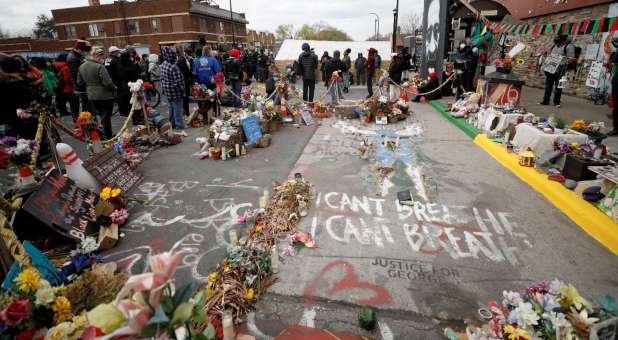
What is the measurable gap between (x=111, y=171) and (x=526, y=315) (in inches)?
210

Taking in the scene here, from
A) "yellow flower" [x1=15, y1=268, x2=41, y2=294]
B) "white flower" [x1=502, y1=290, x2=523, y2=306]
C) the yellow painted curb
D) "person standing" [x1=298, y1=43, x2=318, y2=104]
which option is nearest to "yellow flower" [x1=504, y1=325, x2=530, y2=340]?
"white flower" [x1=502, y1=290, x2=523, y2=306]

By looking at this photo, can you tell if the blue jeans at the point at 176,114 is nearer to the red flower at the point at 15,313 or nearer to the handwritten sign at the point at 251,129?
the handwritten sign at the point at 251,129

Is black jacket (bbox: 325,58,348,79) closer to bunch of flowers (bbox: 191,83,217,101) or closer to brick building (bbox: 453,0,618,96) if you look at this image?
brick building (bbox: 453,0,618,96)

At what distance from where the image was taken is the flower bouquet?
4.10 m

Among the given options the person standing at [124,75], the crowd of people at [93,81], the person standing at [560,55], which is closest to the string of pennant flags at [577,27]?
the person standing at [560,55]

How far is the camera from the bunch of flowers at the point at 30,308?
1835 mm

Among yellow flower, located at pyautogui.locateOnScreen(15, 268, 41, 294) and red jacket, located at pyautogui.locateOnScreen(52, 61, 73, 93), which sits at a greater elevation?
red jacket, located at pyautogui.locateOnScreen(52, 61, 73, 93)

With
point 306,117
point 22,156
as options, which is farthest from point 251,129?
point 22,156

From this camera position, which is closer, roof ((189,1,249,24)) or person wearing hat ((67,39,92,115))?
person wearing hat ((67,39,92,115))

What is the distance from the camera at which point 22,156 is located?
4.16 metres

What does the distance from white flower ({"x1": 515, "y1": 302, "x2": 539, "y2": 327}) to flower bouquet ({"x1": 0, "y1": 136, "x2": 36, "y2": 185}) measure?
17.8ft

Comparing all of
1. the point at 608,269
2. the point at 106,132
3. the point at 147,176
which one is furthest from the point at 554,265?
the point at 106,132

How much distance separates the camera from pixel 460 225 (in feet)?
13.2

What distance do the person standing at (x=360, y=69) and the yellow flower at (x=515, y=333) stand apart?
1842 cm
